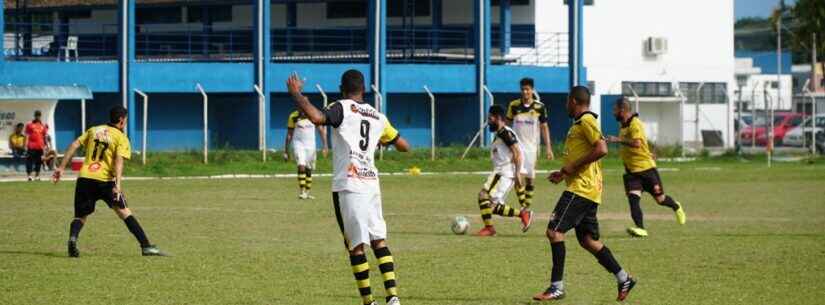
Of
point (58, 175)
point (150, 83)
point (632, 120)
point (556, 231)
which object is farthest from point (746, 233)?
point (150, 83)

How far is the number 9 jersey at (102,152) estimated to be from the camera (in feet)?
56.5

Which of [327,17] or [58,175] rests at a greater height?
[327,17]

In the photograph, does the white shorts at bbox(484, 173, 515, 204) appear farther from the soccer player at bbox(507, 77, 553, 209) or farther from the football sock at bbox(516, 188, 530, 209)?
the soccer player at bbox(507, 77, 553, 209)

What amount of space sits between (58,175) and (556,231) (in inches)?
275

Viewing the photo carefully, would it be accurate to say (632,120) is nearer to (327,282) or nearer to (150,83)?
(327,282)

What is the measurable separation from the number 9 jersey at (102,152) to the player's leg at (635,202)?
704cm

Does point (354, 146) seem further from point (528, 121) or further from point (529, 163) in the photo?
point (528, 121)

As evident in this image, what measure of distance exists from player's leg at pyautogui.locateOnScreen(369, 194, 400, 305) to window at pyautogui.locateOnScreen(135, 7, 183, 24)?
156 ft

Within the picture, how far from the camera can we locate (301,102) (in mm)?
11320

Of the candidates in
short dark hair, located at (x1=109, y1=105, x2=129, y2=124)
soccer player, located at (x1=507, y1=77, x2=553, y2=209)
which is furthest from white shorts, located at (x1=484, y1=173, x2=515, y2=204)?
short dark hair, located at (x1=109, y1=105, x2=129, y2=124)

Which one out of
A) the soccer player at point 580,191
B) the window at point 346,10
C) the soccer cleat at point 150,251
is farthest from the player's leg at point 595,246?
the window at point 346,10

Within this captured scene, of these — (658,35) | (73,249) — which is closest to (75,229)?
(73,249)

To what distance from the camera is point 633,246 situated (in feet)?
61.3

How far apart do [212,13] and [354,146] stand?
47299mm
